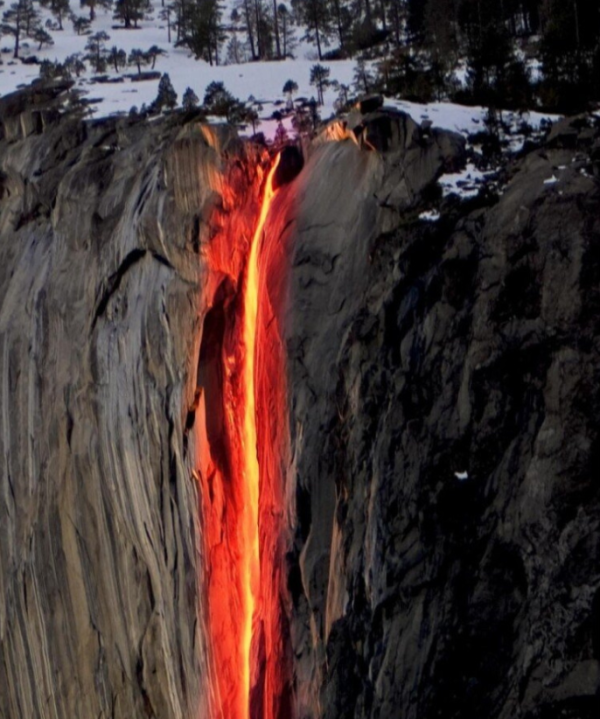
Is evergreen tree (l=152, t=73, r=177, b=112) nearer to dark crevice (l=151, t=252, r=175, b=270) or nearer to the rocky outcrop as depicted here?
dark crevice (l=151, t=252, r=175, b=270)

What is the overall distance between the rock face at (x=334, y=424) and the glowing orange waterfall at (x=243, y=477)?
25 centimetres

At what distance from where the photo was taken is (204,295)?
19.2 metres

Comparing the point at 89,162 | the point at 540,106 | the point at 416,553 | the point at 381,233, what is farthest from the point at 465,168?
the point at 89,162

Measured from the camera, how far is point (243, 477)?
1911 centimetres

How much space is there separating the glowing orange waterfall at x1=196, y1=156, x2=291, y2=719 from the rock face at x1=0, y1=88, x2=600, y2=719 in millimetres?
248

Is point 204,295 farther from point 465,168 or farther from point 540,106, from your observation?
point 540,106

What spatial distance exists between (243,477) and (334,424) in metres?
2.92

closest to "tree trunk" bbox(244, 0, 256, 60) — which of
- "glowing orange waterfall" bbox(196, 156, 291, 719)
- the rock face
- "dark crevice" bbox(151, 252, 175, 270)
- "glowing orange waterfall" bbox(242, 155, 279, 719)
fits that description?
the rock face

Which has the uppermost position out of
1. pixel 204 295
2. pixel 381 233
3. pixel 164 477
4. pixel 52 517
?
pixel 381 233

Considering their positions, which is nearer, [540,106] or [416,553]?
[416,553]

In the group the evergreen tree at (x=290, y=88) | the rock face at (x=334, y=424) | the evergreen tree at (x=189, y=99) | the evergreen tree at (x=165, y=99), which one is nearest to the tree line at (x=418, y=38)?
the evergreen tree at (x=290, y=88)

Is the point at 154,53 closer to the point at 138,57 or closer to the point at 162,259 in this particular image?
the point at 138,57

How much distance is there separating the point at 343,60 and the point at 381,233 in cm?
1782

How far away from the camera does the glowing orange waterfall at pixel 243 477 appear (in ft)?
58.1
